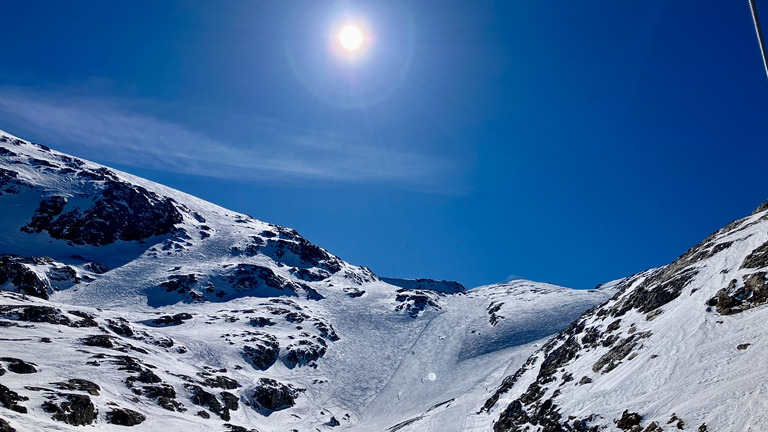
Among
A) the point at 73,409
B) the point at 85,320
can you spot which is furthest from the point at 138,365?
the point at 85,320

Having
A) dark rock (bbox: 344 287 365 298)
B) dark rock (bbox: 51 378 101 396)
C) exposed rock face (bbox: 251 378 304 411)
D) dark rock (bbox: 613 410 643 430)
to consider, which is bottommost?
dark rock (bbox: 613 410 643 430)

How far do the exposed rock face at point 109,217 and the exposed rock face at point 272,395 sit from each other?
107475 mm

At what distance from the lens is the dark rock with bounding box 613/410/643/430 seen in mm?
23031

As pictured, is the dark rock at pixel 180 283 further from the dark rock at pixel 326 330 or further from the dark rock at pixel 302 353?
the dark rock at pixel 302 353

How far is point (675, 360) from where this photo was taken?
26.5 metres

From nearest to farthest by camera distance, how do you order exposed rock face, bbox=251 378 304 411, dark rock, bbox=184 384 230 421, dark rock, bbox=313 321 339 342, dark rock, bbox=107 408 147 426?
dark rock, bbox=107 408 147 426, dark rock, bbox=184 384 230 421, exposed rock face, bbox=251 378 304 411, dark rock, bbox=313 321 339 342

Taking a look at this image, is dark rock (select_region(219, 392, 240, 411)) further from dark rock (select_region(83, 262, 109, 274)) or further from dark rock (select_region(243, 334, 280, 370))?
dark rock (select_region(83, 262, 109, 274))

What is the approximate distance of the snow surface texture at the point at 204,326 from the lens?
171 ft

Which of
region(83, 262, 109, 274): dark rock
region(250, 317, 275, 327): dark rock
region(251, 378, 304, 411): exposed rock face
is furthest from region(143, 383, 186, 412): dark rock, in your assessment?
region(83, 262, 109, 274): dark rock

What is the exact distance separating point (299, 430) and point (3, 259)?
9209 centimetres

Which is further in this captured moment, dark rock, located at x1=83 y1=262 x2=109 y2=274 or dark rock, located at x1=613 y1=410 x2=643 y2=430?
dark rock, located at x1=83 y1=262 x2=109 y2=274

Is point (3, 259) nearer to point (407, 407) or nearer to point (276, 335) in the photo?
point (276, 335)

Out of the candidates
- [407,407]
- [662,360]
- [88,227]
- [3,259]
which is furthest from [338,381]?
[88,227]

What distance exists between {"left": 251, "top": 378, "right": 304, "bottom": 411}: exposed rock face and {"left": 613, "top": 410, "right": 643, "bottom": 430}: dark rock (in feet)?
203
